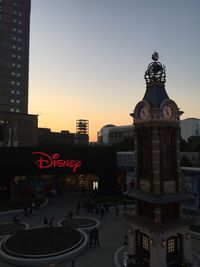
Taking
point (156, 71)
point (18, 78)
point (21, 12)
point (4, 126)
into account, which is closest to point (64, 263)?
point (156, 71)

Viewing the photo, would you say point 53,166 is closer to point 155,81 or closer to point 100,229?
point 100,229

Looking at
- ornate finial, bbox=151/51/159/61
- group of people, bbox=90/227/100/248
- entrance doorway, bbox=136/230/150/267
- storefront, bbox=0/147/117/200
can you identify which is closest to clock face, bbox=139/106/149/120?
ornate finial, bbox=151/51/159/61

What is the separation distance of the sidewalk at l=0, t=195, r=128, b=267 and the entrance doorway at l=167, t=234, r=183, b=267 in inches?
209

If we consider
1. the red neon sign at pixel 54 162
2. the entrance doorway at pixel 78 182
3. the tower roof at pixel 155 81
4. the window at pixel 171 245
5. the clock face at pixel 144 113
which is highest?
the tower roof at pixel 155 81

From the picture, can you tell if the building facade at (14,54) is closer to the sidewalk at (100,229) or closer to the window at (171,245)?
the sidewalk at (100,229)

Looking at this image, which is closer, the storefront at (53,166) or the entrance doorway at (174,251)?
the entrance doorway at (174,251)

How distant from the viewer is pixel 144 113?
2675 centimetres

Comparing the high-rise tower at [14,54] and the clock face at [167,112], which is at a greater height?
the high-rise tower at [14,54]

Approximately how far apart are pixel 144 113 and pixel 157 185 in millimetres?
6848

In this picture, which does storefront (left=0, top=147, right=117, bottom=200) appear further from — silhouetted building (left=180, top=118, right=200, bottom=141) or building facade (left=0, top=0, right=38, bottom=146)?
silhouetted building (left=180, top=118, right=200, bottom=141)

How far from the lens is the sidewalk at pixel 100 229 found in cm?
2645

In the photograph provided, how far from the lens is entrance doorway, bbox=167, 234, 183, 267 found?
25.3 m

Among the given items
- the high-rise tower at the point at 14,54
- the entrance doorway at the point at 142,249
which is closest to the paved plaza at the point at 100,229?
the entrance doorway at the point at 142,249

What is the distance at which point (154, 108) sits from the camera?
25.5 m
